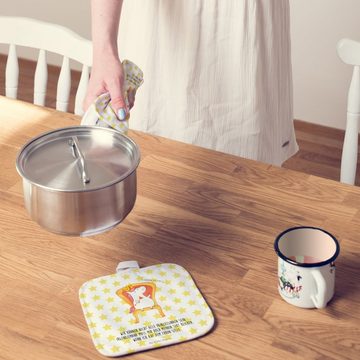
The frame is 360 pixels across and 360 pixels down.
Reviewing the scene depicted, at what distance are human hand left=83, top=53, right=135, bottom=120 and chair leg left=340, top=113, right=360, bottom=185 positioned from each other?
564 mm

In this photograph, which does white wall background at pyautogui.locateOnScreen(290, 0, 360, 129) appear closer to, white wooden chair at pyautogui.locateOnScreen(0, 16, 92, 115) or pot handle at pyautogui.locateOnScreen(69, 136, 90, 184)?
white wooden chair at pyautogui.locateOnScreen(0, 16, 92, 115)

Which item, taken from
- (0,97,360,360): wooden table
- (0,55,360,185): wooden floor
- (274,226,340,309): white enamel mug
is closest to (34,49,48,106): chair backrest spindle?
(0,97,360,360): wooden table

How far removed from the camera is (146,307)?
1.07 metres

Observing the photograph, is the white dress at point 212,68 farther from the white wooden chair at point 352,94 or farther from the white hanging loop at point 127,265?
the white hanging loop at point 127,265

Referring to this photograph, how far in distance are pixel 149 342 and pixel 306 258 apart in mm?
275

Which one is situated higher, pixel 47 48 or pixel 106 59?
pixel 106 59

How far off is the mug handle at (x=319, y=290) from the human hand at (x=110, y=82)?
437 millimetres

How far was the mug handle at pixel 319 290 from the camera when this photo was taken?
1027 millimetres

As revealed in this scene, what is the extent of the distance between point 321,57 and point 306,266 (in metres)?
2.19

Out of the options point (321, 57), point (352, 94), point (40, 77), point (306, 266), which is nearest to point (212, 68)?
point (352, 94)

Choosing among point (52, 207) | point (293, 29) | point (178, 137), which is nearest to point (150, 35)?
point (178, 137)

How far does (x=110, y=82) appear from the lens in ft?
4.41

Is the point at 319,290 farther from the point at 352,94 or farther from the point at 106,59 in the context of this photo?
the point at 352,94

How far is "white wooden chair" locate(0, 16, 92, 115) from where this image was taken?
1747 millimetres
